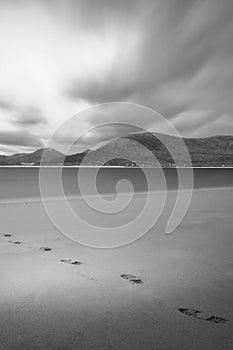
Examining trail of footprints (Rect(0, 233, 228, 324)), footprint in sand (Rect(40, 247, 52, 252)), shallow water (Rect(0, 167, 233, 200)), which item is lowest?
footprint in sand (Rect(40, 247, 52, 252))

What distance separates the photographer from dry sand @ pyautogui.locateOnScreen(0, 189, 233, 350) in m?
2.35

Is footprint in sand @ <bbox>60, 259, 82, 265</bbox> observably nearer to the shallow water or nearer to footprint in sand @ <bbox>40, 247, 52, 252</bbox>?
footprint in sand @ <bbox>40, 247, 52, 252</bbox>

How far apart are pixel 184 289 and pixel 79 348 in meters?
1.62

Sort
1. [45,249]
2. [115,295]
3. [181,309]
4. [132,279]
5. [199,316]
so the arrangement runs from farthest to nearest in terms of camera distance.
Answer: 1. [45,249]
2. [132,279]
3. [115,295]
4. [181,309]
5. [199,316]

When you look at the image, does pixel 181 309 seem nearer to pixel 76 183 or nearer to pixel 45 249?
pixel 45 249

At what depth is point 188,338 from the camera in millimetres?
2352

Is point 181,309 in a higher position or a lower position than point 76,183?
lower

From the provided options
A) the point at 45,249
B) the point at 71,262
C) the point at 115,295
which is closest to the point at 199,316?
the point at 115,295

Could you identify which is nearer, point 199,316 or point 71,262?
point 199,316

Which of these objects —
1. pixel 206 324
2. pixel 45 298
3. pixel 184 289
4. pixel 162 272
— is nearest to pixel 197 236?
pixel 162 272

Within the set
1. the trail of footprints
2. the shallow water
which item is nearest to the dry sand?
the trail of footprints

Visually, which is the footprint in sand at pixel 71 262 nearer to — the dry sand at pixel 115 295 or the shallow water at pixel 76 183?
the dry sand at pixel 115 295

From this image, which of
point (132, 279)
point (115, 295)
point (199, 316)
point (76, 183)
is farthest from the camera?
point (76, 183)

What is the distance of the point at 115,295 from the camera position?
3133mm
